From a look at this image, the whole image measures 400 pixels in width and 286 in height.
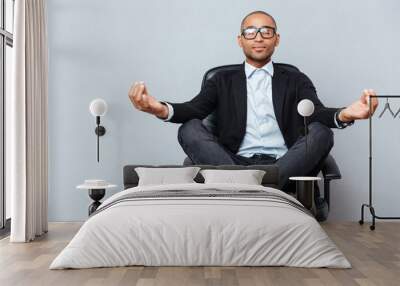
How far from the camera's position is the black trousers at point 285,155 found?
6.74 meters

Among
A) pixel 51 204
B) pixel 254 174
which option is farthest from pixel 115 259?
pixel 51 204

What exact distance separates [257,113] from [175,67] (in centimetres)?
114

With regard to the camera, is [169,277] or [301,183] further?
[301,183]

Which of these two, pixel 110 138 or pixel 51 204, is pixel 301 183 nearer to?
pixel 110 138

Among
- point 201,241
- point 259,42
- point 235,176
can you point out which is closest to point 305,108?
point 259,42

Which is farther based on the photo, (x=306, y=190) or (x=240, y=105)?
(x=240, y=105)

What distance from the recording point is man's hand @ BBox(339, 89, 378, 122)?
21.9ft

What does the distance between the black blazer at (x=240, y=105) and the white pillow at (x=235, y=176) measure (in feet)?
2.29

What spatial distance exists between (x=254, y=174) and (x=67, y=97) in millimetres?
→ 2540

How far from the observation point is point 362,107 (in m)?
6.75

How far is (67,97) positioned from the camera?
Answer: 726 centimetres

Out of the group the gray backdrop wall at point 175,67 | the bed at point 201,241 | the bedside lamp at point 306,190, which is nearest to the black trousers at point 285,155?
the bedside lamp at point 306,190

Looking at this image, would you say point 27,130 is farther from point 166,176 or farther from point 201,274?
point 201,274

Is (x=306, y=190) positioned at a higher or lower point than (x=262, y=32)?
lower
